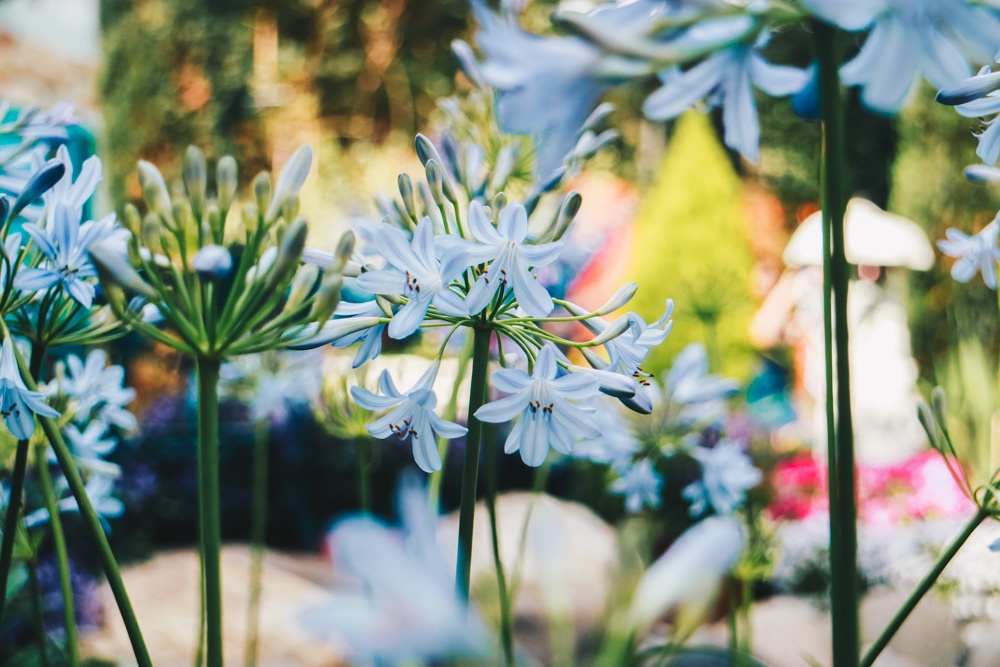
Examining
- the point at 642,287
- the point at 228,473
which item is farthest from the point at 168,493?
the point at 642,287

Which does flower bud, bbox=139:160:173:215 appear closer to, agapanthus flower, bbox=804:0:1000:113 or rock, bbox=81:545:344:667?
agapanthus flower, bbox=804:0:1000:113

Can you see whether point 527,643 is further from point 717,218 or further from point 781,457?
point 717,218

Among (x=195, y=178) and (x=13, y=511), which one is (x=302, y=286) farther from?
(x=13, y=511)

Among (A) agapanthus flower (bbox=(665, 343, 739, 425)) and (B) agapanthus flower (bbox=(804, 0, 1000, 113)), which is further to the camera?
(A) agapanthus flower (bbox=(665, 343, 739, 425))

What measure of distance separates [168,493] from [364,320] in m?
5.22

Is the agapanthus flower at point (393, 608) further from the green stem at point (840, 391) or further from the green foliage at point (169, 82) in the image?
the green foliage at point (169, 82)

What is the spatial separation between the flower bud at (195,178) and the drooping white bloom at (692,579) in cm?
51

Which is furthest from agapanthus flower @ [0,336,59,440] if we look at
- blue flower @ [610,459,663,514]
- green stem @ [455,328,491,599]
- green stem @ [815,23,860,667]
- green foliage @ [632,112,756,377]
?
green foliage @ [632,112,756,377]

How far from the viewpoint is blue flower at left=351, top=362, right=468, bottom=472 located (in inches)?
28.6

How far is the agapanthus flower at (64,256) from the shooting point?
2.21 ft

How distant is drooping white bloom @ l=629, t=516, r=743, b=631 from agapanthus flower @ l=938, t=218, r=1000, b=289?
63 cm

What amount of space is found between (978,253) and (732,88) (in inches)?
22.9

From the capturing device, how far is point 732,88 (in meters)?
0.45

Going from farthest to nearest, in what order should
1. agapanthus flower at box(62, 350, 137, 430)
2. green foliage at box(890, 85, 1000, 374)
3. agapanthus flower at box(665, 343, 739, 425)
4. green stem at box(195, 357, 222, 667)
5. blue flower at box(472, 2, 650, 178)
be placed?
green foliage at box(890, 85, 1000, 374), agapanthus flower at box(665, 343, 739, 425), agapanthus flower at box(62, 350, 137, 430), green stem at box(195, 357, 222, 667), blue flower at box(472, 2, 650, 178)
